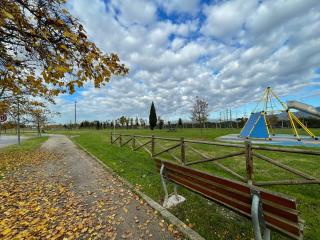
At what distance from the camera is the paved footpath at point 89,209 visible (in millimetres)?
3006

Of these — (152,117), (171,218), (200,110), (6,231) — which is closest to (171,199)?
(171,218)

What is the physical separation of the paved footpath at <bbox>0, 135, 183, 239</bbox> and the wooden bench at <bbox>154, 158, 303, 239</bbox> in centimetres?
85

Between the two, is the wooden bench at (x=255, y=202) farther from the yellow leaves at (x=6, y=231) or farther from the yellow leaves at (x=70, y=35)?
the yellow leaves at (x=6, y=231)

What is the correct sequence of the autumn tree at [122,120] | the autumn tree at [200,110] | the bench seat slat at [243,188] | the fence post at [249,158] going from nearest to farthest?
the bench seat slat at [243,188]
the fence post at [249,158]
the autumn tree at [200,110]
the autumn tree at [122,120]

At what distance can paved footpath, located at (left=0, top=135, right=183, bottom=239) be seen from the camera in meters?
3.01

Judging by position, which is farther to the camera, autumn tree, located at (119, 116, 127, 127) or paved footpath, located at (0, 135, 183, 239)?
autumn tree, located at (119, 116, 127, 127)

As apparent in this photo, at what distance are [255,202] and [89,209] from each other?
3.17m

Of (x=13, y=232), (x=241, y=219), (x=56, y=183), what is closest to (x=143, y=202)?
(x=241, y=219)

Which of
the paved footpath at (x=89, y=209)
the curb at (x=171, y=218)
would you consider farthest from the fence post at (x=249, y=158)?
the paved footpath at (x=89, y=209)

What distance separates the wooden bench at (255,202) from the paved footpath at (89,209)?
848 millimetres

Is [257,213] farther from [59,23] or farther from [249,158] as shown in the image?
[59,23]

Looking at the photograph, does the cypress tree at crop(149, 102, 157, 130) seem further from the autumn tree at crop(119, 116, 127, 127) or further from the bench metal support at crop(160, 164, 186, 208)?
the bench metal support at crop(160, 164, 186, 208)

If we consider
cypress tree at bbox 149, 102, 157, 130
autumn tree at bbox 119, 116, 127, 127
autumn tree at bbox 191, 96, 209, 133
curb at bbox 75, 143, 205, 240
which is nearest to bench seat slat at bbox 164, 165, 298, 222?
curb at bbox 75, 143, 205, 240

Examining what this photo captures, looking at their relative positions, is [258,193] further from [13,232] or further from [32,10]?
[32,10]
